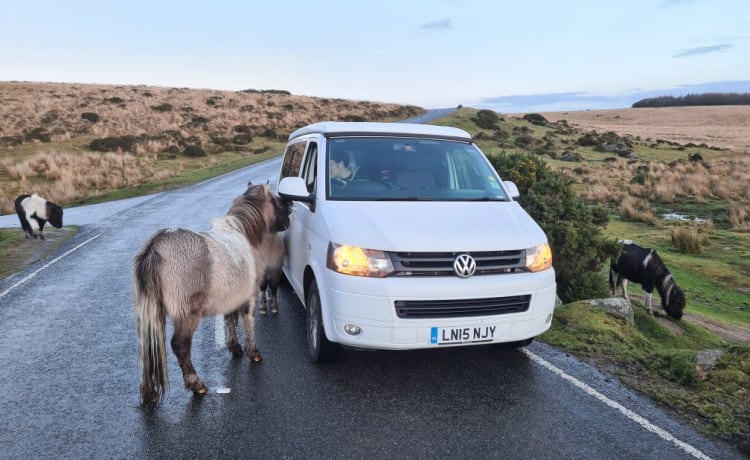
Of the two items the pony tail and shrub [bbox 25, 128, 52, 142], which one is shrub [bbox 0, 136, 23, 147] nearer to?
shrub [bbox 25, 128, 52, 142]

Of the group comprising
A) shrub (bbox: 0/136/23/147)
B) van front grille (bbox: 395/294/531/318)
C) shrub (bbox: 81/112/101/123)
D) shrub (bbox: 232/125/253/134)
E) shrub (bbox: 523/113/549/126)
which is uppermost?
shrub (bbox: 523/113/549/126)

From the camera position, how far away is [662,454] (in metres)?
3.86

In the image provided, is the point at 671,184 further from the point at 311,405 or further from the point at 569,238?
the point at 311,405

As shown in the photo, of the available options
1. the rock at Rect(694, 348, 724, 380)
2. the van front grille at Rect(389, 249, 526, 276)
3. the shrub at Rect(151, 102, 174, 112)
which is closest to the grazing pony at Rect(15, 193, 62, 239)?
the van front grille at Rect(389, 249, 526, 276)

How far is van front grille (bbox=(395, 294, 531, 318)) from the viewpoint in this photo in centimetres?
436

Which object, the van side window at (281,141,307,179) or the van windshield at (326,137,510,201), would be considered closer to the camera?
the van windshield at (326,137,510,201)

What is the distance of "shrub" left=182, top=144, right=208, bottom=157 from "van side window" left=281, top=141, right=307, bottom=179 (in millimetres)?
28140

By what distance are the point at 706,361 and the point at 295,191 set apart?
4649 mm

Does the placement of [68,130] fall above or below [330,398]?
above

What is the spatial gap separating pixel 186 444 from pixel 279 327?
2567mm

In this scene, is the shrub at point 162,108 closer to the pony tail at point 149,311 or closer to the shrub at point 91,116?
the shrub at point 91,116

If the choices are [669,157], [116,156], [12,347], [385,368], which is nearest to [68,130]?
[116,156]

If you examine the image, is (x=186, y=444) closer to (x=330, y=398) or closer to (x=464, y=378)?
(x=330, y=398)

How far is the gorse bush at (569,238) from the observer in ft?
30.3
